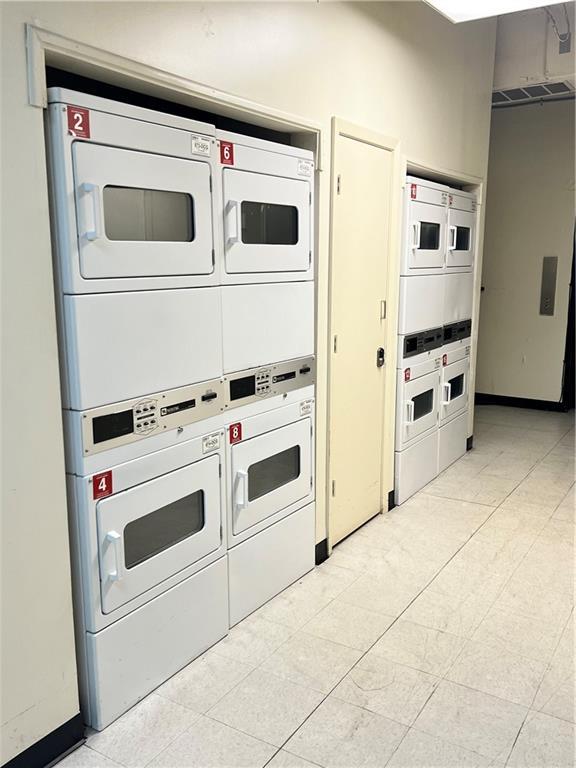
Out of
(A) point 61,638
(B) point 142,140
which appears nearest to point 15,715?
(A) point 61,638

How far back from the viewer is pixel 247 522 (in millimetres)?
2906

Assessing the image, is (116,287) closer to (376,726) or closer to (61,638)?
(61,638)

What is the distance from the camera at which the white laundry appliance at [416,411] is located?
13.9ft

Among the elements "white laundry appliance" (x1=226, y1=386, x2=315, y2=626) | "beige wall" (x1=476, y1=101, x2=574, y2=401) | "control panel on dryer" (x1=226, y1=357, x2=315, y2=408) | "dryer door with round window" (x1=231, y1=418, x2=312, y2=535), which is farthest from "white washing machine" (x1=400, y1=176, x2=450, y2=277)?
"beige wall" (x1=476, y1=101, x2=574, y2=401)

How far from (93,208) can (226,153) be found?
0.77 m

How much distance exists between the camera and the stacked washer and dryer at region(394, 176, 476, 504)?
420cm

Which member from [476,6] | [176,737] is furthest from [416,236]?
[176,737]

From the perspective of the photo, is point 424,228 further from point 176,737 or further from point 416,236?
point 176,737

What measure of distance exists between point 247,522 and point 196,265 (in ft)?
3.85

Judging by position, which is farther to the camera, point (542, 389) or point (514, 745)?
point (542, 389)

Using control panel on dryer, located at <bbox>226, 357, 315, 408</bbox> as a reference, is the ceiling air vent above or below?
above

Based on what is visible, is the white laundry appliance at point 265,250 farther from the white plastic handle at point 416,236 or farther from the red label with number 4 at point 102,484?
the white plastic handle at point 416,236

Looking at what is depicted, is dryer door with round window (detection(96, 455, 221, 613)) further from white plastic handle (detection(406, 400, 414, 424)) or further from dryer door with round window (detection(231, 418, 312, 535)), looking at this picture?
white plastic handle (detection(406, 400, 414, 424))

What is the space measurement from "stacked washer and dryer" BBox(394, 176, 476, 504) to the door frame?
0.23 ft
